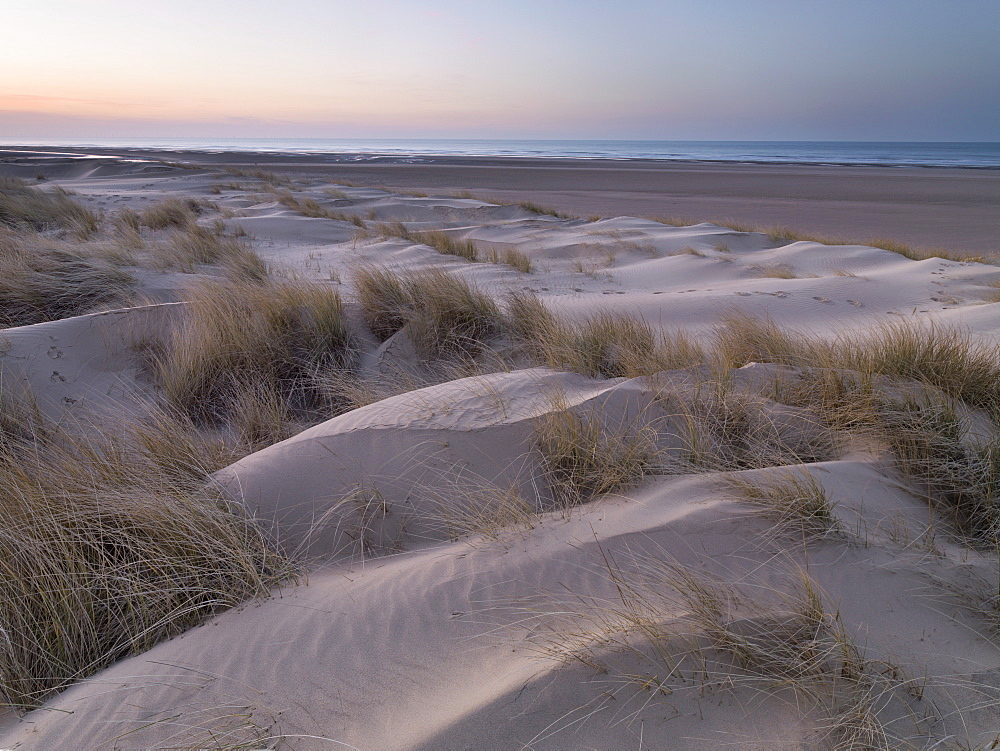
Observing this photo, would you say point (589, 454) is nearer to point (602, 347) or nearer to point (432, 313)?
point (602, 347)

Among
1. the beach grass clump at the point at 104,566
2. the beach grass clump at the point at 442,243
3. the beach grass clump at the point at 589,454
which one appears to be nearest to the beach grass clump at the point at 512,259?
the beach grass clump at the point at 442,243

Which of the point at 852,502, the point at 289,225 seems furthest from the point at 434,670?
the point at 289,225

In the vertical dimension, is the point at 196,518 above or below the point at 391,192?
below

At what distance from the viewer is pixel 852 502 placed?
2.12 meters

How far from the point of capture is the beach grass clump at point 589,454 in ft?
7.86

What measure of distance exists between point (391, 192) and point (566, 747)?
20.9 meters

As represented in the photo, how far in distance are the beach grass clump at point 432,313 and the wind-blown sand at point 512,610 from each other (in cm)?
121

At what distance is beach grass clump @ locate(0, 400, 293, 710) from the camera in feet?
5.55

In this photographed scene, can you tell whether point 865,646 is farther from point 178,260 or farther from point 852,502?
point 178,260

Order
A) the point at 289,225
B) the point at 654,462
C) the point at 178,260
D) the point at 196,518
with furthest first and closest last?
the point at 289,225, the point at 178,260, the point at 654,462, the point at 196,518

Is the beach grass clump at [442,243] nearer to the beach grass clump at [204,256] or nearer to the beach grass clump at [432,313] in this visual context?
the beach grass clump at [204,256]

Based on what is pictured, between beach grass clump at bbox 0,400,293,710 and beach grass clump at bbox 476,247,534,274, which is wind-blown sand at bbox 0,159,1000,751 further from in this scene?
beach grass clump at bbox 476,247,534,274

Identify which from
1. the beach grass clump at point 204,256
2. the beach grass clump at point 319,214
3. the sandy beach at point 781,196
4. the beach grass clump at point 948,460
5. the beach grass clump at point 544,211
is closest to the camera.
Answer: the beach grass clump at point 948,460

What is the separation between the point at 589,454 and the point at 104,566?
185cm
